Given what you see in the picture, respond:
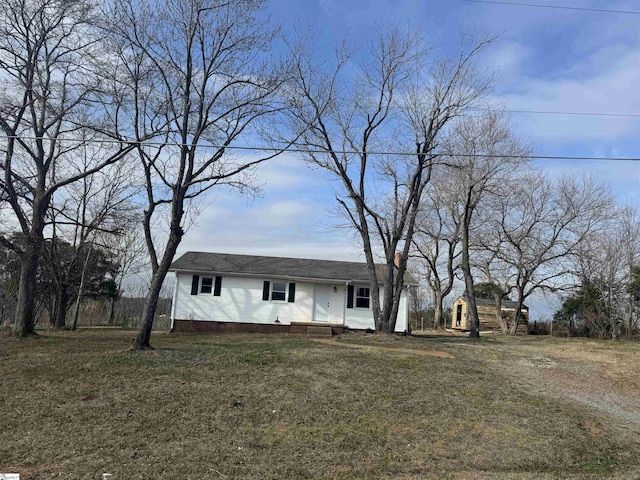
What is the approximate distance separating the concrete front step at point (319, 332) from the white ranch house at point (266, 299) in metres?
1.68

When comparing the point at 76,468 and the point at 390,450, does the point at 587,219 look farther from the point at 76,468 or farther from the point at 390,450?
the point at 76,468

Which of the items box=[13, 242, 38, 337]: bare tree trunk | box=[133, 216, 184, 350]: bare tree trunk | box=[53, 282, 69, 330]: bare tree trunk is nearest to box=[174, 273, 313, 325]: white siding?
box=[53, 282, 69, 330]: bare tree trunk

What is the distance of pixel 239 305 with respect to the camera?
2322cm

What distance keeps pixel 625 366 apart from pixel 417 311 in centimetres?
3080

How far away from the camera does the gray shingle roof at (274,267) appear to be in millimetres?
23172

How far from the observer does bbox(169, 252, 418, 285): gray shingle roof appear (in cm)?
2317

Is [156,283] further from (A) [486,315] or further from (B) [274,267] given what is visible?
(A) [486,315]

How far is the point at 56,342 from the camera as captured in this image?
1412cm

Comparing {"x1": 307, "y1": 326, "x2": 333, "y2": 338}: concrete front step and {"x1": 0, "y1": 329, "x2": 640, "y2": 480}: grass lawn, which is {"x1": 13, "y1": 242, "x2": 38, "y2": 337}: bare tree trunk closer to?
{"x1": 0, "y1": 329, "x2": 640, "y2": 480}: grass lawn

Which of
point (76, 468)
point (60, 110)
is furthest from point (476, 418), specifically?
A: point (60, 110)

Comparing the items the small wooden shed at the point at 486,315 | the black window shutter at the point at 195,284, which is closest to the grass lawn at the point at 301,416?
the black window shutter at the point at 195,284

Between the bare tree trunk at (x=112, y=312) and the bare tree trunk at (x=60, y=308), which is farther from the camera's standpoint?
the bare tree trunk at (x=112, y=312)

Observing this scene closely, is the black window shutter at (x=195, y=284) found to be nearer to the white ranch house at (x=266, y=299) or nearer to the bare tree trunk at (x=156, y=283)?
the white ranch house at (x=266, y=299)

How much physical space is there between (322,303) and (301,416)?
15883 millimetres
